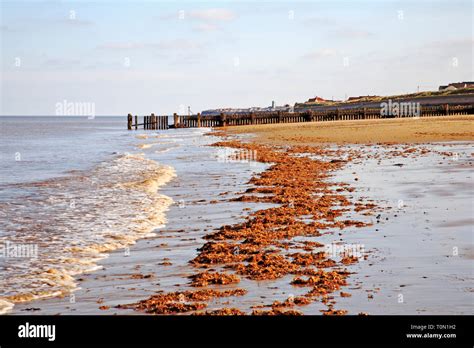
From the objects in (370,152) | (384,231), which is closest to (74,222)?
(384,231)

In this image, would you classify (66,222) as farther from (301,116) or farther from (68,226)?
(301,116)

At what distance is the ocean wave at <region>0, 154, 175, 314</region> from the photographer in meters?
8.77

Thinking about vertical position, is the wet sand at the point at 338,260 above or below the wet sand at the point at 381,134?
below

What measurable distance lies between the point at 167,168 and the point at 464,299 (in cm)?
2003

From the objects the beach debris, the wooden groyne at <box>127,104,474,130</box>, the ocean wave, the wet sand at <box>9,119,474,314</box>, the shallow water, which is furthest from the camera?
the wooden groyne at <box>127,104,474,130</box>

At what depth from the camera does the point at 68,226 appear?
12.9 meters

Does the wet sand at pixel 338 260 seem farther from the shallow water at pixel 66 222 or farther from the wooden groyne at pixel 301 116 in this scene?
the wooden groyne at pixel 301 116

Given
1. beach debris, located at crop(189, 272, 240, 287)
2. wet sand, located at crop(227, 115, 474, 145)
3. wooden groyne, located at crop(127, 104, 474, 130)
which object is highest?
wooden groyne, located at crop(127, 104, 474, 130)

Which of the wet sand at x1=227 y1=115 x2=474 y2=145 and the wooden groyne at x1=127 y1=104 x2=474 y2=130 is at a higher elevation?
the wooden groyne at x1=127 y1=104 x2=474 y2=130

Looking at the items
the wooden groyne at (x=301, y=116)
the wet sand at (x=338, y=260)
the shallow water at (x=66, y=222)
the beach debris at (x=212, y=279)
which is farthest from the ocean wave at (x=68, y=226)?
the wooden groyne at (x=301, y=116)

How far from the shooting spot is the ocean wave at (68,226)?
8.77 meters

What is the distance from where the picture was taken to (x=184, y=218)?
43.4 ft

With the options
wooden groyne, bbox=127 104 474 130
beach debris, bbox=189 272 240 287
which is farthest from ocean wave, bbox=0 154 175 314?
wooden groyne, bbox=127 104 474 130

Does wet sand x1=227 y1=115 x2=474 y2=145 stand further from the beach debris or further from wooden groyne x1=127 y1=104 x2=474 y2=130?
wooden groyne x1=127 y1=104 x2=474 y2=130
